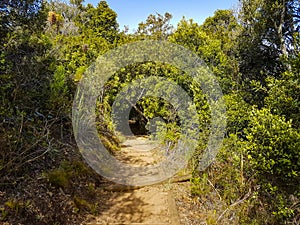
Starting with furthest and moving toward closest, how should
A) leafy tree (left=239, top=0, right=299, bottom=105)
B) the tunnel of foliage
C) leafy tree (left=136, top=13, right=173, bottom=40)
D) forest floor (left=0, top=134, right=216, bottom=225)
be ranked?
leafy tree (left=136, top=13, right=173, bottom=40) → leafy tree (left=239, top=0, right=299, bottom=105) → the tunnel of foliage → forest floor (left=0, top=134, right=216, bottom=225)

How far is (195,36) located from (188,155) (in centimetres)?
333

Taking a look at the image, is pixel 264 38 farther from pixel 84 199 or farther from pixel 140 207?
pixel 84 199

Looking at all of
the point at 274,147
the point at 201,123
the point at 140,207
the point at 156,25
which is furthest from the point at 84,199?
the point at 156,25

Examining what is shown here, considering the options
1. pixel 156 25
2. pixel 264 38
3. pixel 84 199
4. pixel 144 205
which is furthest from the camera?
pixel 156 25

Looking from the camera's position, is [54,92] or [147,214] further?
[54,92]

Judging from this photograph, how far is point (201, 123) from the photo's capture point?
174 inches

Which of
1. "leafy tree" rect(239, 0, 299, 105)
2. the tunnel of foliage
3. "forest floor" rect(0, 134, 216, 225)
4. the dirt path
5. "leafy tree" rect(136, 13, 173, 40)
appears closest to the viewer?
"forest floor" rect(0, 134, 216, 225)

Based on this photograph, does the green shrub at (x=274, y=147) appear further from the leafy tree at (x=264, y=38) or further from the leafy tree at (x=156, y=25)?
the leafy tree at (x=156, y=25)

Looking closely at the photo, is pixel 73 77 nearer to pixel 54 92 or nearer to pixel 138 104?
pixel 54 92

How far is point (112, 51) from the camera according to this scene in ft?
28.3

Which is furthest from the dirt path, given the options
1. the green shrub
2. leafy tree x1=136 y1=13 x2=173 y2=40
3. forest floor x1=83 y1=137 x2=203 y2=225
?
leafy tree x1=136 y1=13 x2=173 y2=40

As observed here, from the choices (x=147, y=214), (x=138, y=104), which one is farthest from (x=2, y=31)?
(x=138, y=104)

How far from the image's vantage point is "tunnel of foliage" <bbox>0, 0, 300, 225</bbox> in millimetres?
2957

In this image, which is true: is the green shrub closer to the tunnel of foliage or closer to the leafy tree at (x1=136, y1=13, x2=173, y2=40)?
the tunnel of foliage
